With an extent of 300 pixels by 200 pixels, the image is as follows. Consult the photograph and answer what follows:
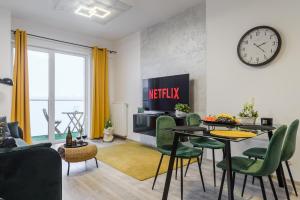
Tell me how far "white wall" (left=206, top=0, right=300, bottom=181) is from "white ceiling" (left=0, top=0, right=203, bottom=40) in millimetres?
752

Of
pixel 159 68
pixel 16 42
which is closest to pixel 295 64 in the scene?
pixel 159 68

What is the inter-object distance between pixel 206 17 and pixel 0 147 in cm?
333

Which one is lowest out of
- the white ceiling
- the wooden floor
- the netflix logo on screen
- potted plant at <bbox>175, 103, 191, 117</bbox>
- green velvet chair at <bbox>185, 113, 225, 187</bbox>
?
the wooden floor

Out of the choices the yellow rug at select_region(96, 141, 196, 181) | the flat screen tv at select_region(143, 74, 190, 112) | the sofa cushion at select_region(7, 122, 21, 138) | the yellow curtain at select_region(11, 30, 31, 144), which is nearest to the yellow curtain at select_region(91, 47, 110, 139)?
the yellow rug at select_region(96, 141, 196, 181)

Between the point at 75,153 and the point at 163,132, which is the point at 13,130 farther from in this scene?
the point at 163,132

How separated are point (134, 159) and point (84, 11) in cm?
285

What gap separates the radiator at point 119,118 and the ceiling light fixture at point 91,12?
2.23m

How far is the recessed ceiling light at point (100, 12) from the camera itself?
352 centimetres

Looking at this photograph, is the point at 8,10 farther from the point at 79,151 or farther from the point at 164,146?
the point at 164,146

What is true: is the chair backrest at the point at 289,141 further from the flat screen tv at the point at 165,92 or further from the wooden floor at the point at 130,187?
the flat screen tv at the point at 165,92

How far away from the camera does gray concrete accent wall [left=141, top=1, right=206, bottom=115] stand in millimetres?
3517

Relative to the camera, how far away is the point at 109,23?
4.32 meters

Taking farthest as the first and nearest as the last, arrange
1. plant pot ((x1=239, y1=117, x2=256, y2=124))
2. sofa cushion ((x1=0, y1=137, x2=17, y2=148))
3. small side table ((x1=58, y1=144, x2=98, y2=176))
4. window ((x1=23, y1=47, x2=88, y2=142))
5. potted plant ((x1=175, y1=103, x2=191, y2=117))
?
window ((x1=23, y1=47, x2=88, y2=142)), potted plant ((x1=175, y1=103, x2=191, y2=117)), small side table ((x1=58, y1=144, x2=98, y2=176)), plant pot ((x1=239, y1=117, x2=256, y2=124)), sofa cushion ((x1=0, y1=137, x2=17, y2=148))

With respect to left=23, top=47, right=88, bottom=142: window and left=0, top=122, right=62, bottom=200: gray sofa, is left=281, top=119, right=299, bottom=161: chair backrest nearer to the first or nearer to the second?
left=0, top=122, right=62, bottom=200: gray sofa
